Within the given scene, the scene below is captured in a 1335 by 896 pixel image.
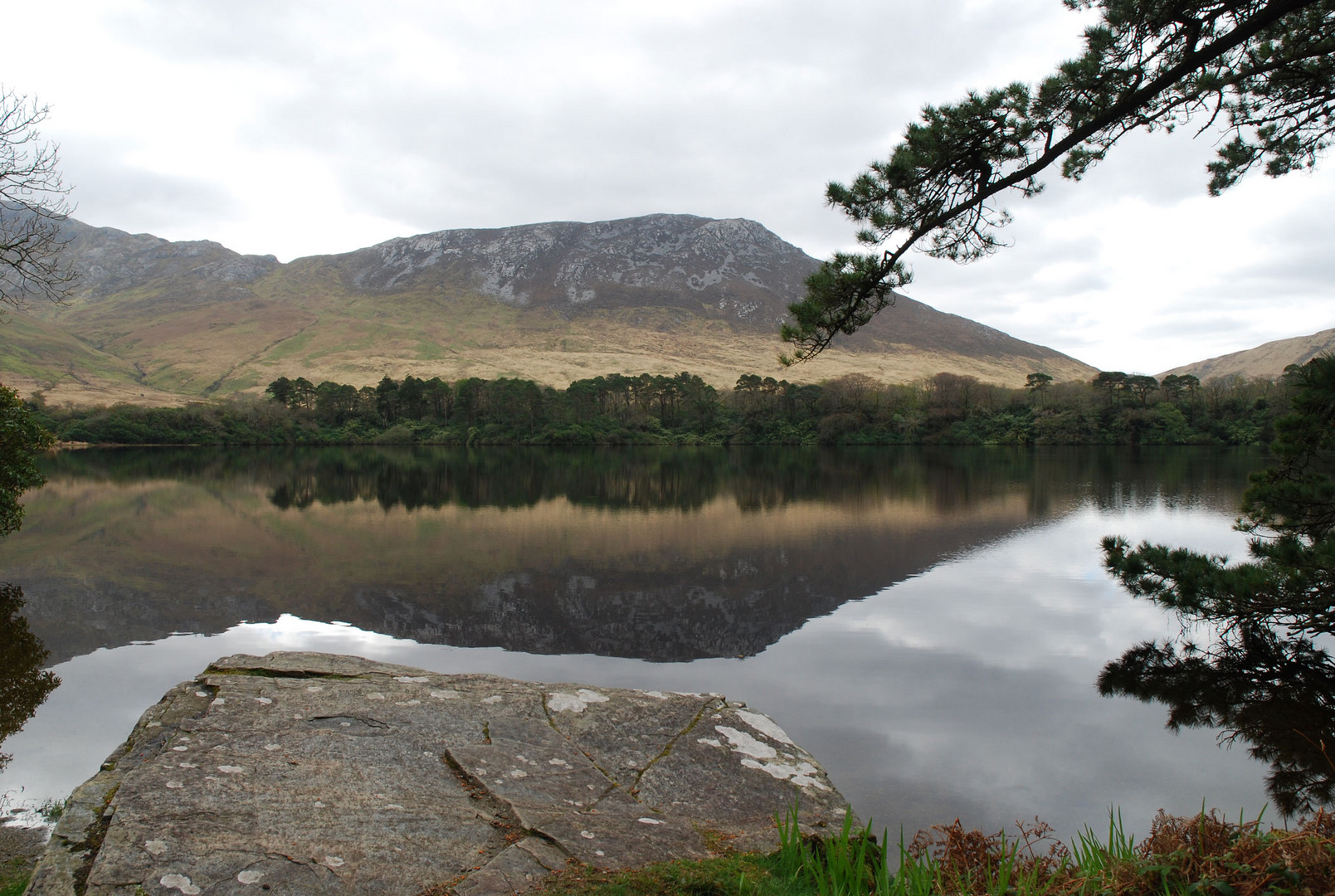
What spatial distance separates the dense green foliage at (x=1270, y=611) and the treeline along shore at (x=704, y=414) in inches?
3570

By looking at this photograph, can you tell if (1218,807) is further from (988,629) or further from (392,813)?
(392,813)

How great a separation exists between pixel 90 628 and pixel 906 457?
66477mm

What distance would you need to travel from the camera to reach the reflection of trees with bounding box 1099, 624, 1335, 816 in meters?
7.41

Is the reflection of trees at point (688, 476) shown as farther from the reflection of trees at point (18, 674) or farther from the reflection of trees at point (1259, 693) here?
the reflection of trees at point (1259, 693)

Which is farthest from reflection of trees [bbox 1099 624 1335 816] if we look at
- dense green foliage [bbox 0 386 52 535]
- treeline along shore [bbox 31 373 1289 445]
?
treeline along shore [bbox 31 373 1289 445]

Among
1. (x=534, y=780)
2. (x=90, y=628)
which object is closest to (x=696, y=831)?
(x=534, y=780)

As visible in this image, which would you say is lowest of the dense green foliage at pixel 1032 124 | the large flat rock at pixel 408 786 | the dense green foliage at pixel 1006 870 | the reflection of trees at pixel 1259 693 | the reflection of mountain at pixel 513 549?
the reflection of mountain at pixel 513 549

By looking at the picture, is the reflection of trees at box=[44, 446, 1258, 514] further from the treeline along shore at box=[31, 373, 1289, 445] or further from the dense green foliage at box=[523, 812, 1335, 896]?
the dense green foliage at box=[523, 812, 1335, 896]

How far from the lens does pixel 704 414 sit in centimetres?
10938

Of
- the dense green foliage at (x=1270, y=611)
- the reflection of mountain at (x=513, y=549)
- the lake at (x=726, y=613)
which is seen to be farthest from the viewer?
the reflection of mountain at (x=513, y=549)

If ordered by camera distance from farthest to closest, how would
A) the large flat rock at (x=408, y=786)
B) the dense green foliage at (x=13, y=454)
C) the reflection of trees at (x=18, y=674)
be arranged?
the dense green foliage at (x=13, y=454), the reflection of trees at (x=18, y=674), the large flat rock at (x=408, y=786)

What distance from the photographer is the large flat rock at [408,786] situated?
3.72m

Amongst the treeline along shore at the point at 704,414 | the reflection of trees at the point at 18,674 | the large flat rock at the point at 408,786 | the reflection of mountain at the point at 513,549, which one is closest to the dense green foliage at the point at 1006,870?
the large flat rock at the point at 408,786

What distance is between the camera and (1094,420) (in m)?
95.6
